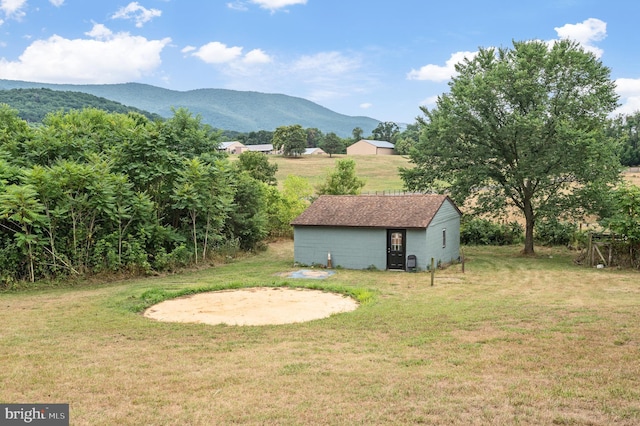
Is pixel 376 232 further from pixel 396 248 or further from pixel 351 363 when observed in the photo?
pixel 351 363

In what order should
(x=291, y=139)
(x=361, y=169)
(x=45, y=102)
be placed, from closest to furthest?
1. (x=361, y=169)
2. (x=291, y=139)
3. (x=45, y=102)

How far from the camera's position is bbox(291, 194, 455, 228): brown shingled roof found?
22.7 m

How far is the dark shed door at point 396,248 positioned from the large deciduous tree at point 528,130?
6.91 m

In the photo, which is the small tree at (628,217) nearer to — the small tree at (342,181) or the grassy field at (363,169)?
the small tree at (342,181)

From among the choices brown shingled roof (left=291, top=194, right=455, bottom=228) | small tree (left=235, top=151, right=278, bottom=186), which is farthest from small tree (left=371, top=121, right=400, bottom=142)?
brown shingled roof (left=291, top=194, right=455, bottom=228)

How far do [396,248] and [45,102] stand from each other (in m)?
125

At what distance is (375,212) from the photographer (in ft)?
77.5

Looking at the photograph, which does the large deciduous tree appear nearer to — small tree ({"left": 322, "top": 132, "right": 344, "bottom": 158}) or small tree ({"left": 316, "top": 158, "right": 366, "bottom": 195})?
small tree ({"left": 316, "top": 158, "right": 366, "bottom": 195})

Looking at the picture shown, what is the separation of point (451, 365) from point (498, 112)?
824 inches

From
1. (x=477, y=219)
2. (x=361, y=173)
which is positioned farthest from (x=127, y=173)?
(x=361, y=173)

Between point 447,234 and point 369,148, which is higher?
point 369,148
